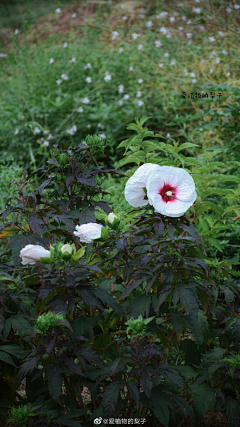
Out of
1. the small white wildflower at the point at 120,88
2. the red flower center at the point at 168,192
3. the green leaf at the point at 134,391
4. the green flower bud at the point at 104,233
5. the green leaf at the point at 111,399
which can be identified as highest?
the red flower center at the point at 168,192

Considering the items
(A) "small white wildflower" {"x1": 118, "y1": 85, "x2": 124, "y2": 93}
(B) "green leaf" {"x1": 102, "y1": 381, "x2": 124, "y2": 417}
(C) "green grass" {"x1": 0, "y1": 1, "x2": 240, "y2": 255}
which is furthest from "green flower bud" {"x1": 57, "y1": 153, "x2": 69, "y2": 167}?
(A) "small white wildflower" {"x1": 118, "y1": 85, "x2": 124, "y2": 93}

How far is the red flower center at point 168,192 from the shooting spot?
1.22 metres

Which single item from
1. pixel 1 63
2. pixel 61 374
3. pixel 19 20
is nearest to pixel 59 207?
pixel 61 374

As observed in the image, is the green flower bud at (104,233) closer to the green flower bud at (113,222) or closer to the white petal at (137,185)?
the green flower bud at (113,222)

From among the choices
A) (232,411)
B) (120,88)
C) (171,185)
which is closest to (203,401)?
(232,411)

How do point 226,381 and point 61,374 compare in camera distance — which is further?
point 226,381

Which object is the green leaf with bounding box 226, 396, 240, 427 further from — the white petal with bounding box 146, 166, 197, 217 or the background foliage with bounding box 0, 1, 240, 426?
→ the white petal with bounding box 146, 166, 197, 217

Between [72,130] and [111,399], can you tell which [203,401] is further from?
[72,130]

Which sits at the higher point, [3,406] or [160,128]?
[3,406]

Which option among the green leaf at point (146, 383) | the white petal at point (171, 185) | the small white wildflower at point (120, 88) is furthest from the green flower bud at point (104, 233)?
the small white wildflower at point (120, 88)

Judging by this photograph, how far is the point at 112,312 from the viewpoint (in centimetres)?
121

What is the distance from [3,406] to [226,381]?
2.12ft

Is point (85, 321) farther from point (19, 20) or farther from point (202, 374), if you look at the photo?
point (19, 20)

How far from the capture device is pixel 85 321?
3.77 feet
